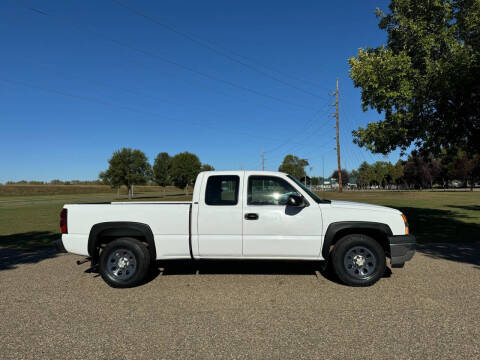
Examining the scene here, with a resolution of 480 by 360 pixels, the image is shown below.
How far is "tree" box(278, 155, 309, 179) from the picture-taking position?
274ft

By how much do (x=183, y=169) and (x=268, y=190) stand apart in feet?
172

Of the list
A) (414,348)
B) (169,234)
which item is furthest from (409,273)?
(169,234)

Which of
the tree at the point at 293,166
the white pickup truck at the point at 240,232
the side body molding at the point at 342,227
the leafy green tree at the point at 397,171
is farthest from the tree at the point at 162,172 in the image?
the leafy green tree at the point at 397,171

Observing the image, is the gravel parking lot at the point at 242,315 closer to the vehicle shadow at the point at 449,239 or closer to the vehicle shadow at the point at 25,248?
the vehicle shadow at the point at 449,239

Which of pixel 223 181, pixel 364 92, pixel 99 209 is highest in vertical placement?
pixel 364 92

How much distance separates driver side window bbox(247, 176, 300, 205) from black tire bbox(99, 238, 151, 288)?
2.04 m

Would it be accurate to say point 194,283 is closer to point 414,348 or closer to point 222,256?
point 222,256

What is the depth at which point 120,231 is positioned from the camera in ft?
15.5

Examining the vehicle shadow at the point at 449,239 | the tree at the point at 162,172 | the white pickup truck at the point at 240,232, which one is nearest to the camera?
the white pickup truck at the point at 240,232

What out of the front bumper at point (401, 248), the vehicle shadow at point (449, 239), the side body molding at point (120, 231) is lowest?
the vehicle shadow at point (449, 239)

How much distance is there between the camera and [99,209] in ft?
15.5

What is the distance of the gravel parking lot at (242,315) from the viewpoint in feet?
9.25

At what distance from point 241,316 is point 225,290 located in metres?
0.91

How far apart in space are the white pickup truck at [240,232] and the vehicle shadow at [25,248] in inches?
109
